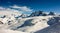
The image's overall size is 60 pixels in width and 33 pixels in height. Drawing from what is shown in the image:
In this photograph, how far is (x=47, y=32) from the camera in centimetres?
5053

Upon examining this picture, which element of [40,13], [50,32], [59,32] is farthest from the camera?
[40,13]

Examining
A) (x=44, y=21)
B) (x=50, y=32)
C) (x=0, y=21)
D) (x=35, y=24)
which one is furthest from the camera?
(x=0, y=21)

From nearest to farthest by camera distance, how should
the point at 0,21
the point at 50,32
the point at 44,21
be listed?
1. the point at 50,32
2. the point at 44,21
3. the point at 0,21

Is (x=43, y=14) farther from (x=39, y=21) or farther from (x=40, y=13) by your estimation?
(x=39, y=21)

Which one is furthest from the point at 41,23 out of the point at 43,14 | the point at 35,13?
the point at 35,13

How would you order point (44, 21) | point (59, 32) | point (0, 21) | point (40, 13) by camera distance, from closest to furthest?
point (59, 32), point (44, 21), point (0, 21), point (40, 13)

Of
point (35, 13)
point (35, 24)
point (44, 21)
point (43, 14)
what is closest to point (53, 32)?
point (35, 24)

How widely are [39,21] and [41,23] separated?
2773mm

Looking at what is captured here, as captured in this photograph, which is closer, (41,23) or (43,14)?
(41,23)

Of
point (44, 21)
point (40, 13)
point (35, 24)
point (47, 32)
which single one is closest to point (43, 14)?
point (40, 13)

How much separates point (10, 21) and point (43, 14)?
19290mm

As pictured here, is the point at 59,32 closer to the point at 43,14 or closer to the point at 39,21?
the point at 39,21

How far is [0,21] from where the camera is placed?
9631 centimetres

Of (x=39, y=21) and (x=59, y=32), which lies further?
(x=39, y=21)
